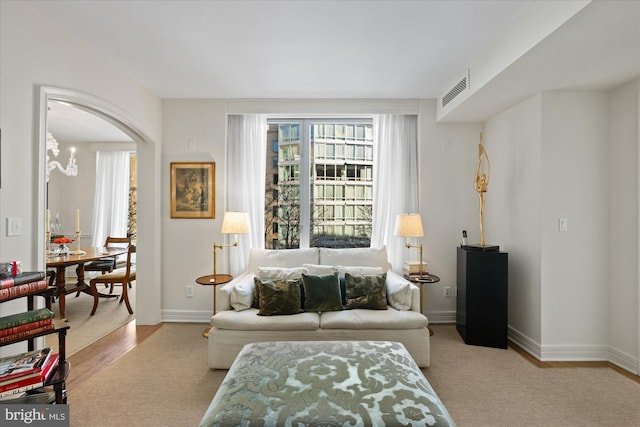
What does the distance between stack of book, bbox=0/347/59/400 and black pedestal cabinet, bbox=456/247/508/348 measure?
11.0ft

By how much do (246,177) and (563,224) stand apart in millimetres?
3370

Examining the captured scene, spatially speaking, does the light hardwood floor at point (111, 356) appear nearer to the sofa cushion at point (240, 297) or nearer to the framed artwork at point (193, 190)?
the sofa cushion at point (240, 297)

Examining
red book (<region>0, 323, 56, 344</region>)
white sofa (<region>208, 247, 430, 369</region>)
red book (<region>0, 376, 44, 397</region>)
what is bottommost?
white sofa (<region>208, 247, 430, 369</region>)

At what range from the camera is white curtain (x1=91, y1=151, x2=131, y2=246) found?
620 cm

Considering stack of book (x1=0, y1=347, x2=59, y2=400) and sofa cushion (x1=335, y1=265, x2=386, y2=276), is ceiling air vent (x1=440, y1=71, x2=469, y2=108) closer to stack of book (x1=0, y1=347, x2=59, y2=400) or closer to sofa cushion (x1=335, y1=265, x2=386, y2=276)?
sofa cushion (x1=335, y1=265, x2=386, y2=276)

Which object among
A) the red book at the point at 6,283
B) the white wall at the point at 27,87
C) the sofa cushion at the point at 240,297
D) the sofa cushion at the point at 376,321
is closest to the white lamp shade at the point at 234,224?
the sofa cushion at the point at 240,297

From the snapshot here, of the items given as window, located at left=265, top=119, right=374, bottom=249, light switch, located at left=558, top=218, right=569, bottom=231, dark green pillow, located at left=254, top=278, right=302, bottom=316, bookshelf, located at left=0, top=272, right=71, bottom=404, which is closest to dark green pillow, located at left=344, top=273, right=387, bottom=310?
dark green pillow, located at left=254, top=278, right=302, bottom=316

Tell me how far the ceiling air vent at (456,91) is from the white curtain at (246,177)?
2.16m

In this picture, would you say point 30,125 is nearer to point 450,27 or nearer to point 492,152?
point 450,27

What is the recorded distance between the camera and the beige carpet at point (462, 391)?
212cm

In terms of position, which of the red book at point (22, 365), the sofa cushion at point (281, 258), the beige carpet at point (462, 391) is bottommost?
the beige carpet at point (462, 391)

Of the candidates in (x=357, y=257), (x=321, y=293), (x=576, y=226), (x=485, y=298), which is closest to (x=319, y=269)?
(x=321, y=293)

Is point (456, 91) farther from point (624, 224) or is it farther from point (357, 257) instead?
point (357, 257)

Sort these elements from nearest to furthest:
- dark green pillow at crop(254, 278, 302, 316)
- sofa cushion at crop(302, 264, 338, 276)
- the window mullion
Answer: dark green pillow at crop(254, 278, 302, 316) < sofa cushion at crop(302, 264, 338, 276) < the window mullion
